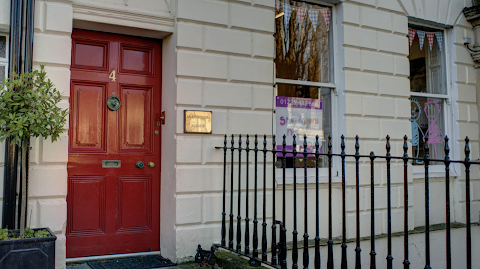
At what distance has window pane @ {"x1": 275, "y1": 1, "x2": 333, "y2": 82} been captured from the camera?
531 cm

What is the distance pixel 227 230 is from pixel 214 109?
141cm

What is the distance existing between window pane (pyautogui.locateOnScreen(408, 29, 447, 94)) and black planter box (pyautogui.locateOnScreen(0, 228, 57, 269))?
580cm

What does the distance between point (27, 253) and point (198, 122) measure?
81.0 inches

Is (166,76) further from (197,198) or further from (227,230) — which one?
(227,230)

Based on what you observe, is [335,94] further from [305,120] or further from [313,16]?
[313,16]

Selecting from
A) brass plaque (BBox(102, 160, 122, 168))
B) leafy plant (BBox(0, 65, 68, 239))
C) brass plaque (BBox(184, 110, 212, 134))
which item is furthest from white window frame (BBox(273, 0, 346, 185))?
leafy plant (BBox(0, 65, 68, 239))

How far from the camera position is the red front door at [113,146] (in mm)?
4133

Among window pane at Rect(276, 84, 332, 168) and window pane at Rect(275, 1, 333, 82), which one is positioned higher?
window pane at Rect(275, 1, 333, 82)

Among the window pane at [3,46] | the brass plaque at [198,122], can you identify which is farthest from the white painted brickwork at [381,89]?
the window pane at [3,46]

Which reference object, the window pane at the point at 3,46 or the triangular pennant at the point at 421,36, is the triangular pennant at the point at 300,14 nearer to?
the triangular pennant at the point at 421,36

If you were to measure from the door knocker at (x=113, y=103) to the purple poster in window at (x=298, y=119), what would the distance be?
6.73 feet

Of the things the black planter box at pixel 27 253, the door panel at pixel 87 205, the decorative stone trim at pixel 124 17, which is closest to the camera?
the black planter box at pixel 27 253

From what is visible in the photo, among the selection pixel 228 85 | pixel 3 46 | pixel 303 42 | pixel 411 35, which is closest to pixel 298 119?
pixel 303 42

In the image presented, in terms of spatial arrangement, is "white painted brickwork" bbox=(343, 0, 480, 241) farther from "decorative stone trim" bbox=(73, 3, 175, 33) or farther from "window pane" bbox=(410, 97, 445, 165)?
"decorative stone trim" bbox=(73, 3, 175, 33)
